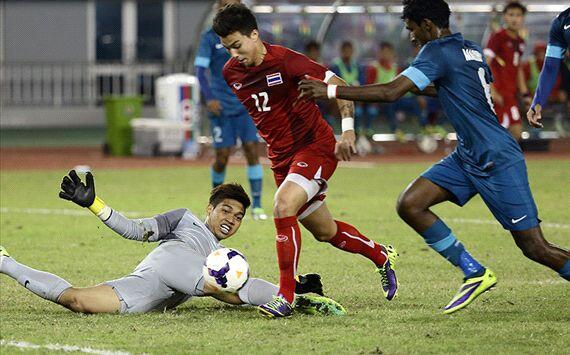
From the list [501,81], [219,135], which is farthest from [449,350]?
[501,81]

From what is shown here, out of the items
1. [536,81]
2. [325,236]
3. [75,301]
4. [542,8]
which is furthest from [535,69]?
[75,301]

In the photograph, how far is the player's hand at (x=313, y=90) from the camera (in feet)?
23.7

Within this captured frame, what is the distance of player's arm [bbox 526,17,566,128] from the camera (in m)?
8.80

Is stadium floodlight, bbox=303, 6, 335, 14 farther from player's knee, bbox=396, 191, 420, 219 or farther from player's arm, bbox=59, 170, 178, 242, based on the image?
player's knee, bbox=396, 191, 420, 219

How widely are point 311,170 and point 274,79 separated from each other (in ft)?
2.22

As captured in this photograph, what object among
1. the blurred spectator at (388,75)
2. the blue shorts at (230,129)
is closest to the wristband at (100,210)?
the blue shorts at (230,129)

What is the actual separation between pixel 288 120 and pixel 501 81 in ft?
28.1

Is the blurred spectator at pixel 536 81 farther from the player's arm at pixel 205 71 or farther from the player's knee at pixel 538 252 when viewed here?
the player's knee at pixel 538 252

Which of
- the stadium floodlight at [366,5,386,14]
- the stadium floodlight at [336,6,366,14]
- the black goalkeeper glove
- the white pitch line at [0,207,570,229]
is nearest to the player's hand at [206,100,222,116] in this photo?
the white pitch line at [0,207,570,229]

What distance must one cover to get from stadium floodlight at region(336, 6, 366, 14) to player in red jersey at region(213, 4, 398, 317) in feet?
58.7

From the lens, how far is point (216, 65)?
13.8 m

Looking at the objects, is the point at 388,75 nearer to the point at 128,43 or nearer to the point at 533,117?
the point at 128,43

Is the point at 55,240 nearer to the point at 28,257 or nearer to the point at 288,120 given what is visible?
the point at 28,257

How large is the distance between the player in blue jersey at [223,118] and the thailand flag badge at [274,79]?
214 inches
